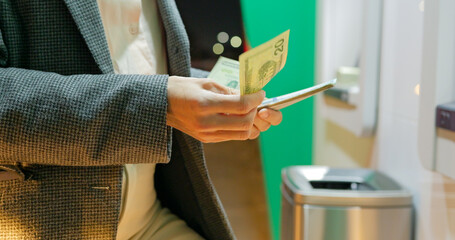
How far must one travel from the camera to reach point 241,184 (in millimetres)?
2135

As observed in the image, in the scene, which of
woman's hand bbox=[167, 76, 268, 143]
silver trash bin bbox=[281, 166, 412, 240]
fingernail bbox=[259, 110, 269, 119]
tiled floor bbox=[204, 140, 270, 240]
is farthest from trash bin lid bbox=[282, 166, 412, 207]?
woman's hand bbox=[167, 76, 268, 143]

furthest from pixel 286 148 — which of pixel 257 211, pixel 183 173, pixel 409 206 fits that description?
pixel 183 173

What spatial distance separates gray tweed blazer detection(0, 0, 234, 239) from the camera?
0.72 metres

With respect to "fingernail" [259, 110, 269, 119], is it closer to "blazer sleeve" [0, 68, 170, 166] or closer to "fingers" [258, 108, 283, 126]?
"fingers" [258, 108, 283, 126]

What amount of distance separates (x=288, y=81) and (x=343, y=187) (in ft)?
2.09

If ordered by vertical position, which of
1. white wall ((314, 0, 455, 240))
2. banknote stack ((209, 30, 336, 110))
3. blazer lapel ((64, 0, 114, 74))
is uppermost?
blazer lapel ((64, 0, 114, 74))

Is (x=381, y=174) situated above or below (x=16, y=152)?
below

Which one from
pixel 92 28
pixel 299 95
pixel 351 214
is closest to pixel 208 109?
pixel 299 95

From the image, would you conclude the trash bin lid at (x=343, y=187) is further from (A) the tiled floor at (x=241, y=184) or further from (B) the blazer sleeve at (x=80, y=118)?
(B) the blazer sleeve at (x=80, y=118)

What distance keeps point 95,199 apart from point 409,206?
1049 millimetres

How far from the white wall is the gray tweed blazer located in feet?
2.94

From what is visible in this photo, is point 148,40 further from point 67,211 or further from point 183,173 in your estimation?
point 67,211

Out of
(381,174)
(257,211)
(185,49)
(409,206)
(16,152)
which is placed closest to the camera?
(16,152)

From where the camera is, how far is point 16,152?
722 millimetres
